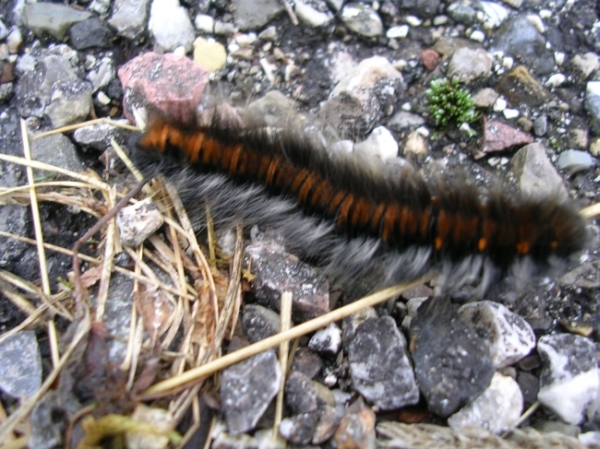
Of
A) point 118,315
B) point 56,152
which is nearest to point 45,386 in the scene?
point 118,315

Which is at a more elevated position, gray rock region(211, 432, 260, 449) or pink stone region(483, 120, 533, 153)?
pink stone region(483, 120, 533, 153)

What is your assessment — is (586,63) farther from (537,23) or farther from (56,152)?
(56,152)

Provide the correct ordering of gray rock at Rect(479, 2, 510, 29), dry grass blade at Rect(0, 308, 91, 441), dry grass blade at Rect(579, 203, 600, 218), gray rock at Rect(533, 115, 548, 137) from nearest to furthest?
dry grass blade at Rect(0, 308, 91, 441)
dry grass blade at Rect(579, 203, 600, 218)
gray rock at Rect(533, 115, 548, 137)
gray rock at Rect(479, 2, 510, 29)

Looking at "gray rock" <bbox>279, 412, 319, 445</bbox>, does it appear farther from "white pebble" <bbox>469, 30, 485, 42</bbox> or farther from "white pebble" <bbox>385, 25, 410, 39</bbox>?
"white pebble" <bbox>469, 30, 485, 42</bbox>

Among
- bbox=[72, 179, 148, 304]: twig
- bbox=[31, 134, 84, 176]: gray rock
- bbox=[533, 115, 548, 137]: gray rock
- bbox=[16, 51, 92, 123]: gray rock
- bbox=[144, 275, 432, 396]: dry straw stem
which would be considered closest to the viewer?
bbox=[144, 275, 432, 396]: dry straw stem

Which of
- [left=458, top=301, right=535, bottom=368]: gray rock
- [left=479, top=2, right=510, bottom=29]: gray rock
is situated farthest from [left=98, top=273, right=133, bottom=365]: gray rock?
[left=479, top=2, right=510, bottom=29]: gray rock

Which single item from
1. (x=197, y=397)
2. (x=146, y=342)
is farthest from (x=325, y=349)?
(x=146, y=342)
